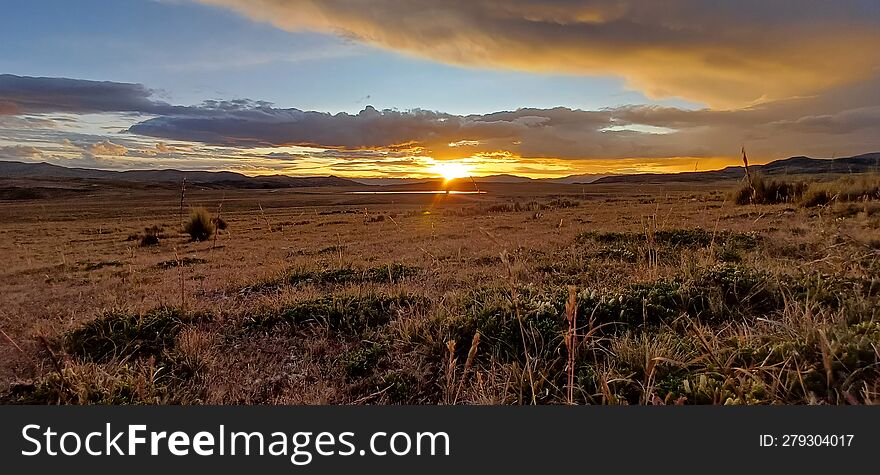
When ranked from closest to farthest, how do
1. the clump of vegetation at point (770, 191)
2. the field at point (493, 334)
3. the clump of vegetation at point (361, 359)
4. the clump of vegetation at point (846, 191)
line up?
the field at point (493, 334) < the clump of vegetation at point (361, 359) < the clump of vegetation at point (846, 191) < the clump of vegetation at point (770, 191)

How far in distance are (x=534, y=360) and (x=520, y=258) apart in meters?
4.20

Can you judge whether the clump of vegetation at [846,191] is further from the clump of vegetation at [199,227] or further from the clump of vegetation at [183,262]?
the clump of vegetation at [199,227]

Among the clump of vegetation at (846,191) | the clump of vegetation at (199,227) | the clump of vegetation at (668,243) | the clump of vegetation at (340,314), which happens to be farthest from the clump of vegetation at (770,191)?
the clump of vegetation at (199,227)

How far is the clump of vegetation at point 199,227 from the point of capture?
20.2m

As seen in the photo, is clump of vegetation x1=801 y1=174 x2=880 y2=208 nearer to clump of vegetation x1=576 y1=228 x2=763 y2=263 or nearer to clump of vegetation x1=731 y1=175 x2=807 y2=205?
clump of vegetation x1=731 y1=175 x2=807 y2=205

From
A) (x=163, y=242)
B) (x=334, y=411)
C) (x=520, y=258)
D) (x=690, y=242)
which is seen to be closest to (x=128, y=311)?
(x=334, y=411)

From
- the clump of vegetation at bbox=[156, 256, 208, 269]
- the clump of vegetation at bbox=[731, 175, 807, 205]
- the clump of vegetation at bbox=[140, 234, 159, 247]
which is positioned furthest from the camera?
the clump of vegetation at bbox=[140, 234, 159, 247]

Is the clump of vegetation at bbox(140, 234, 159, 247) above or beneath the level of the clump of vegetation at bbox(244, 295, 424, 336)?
beneath

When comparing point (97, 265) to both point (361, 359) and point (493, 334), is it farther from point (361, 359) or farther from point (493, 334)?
point (493, 334)

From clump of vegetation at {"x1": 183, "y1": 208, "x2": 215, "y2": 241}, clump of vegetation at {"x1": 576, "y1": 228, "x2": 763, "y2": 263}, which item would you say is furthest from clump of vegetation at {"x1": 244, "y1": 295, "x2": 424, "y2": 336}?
clump of vegetation at {"x1": 183, "y1": 208, "x2": 215, "y2": 241}

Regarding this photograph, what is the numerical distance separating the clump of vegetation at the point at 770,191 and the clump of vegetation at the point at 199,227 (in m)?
20.1

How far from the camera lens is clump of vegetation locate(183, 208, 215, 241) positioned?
20234 mm

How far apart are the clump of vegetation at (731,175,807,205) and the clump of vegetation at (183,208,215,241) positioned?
20.1m

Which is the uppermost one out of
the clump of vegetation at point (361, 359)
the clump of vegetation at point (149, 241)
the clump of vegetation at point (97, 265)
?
the clump of vegetation at point (361, 359)
